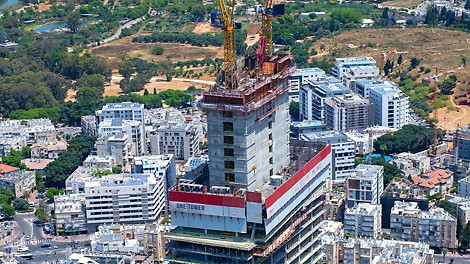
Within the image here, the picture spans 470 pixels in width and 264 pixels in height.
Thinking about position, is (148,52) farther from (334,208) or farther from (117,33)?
→ (334,208)

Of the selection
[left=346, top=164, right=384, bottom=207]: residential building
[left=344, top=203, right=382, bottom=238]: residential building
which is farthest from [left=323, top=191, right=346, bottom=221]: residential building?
[left=344, top=203, right=382, bottom=238]: residential building

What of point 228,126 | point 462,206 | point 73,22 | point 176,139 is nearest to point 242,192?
point 228,126

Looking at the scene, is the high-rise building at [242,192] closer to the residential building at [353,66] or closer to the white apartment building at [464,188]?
the white apartment building at [464,188]

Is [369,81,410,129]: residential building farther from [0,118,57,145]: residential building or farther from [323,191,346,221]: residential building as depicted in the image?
[0,118,57,145]: residential building

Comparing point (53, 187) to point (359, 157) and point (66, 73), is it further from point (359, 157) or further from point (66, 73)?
point (66, 73)

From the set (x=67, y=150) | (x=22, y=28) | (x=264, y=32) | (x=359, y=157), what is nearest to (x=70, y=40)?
(x=22, y=28)

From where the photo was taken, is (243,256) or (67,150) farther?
(67,150)
